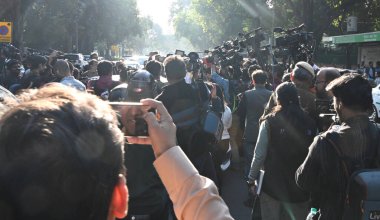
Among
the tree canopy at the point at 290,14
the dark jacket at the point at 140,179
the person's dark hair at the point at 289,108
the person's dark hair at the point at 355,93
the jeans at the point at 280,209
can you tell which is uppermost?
the tree canopy at the point at 290,14

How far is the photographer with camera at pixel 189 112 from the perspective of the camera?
3.85 metres

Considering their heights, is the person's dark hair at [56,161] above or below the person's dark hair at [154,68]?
above

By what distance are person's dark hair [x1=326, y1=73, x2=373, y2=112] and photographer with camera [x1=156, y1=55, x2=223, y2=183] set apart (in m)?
1.15

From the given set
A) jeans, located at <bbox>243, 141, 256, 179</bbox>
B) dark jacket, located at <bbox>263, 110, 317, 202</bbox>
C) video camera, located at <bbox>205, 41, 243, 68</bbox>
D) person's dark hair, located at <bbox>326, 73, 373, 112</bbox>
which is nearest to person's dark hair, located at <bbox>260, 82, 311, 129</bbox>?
dark jacket, located at <bbox>263, 110, 317, 202</bbox>

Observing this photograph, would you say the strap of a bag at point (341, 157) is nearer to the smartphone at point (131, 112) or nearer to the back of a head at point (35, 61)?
the smartphone at point (131, 112)

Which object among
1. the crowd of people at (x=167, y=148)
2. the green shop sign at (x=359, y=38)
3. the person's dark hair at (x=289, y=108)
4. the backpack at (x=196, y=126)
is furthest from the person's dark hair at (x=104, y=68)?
the green shop sign at (x=359, y=38)

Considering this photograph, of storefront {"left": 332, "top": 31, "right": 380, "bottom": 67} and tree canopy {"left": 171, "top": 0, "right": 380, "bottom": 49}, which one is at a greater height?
tree canopy {"left": 171, "top": 0, "right": 380, "bottom": 49}

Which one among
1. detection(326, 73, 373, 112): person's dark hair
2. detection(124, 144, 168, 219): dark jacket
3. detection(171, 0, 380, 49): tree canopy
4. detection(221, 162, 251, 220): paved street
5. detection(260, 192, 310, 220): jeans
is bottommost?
detection(221, 162, 251, 220): paved street

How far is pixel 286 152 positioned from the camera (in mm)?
4125

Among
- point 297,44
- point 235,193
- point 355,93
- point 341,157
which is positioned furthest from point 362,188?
point 297,44

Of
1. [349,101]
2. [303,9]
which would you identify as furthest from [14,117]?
[303,9]

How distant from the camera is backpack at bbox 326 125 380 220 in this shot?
2559 mm

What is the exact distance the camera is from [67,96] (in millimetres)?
1224

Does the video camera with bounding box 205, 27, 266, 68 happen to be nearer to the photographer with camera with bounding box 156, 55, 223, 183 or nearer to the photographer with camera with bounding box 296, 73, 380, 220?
the photographer with camera with bounding box 156, 55, 223, 183
